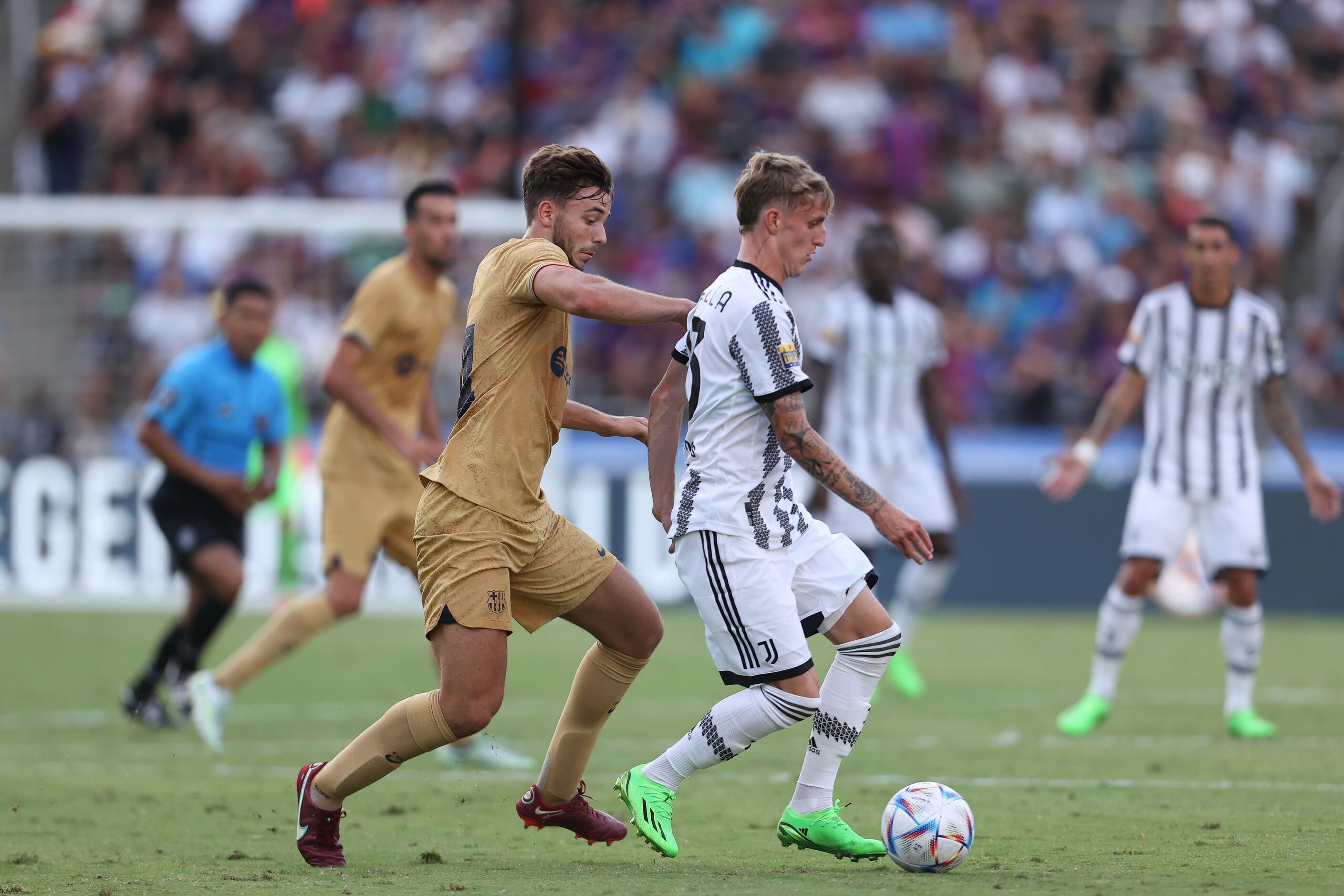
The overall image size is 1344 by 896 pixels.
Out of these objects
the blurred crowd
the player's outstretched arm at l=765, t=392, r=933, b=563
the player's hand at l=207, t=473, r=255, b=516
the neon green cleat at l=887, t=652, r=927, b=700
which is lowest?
the neon green cleat at l=887, t=652, r=927, b=700

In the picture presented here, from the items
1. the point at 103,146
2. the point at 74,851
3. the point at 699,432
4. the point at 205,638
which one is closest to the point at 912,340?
the point at 205,638

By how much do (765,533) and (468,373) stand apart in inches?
44.6

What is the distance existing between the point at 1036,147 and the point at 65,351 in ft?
36.2

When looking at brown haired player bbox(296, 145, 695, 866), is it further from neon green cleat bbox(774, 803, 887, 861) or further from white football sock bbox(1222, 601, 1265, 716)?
white football sock bbox(1222, 601, 1265, 716)

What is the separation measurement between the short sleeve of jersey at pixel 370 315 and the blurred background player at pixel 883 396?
137 inches

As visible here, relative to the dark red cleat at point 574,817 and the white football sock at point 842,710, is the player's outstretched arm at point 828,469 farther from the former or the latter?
the dark red cleat at point 574,817

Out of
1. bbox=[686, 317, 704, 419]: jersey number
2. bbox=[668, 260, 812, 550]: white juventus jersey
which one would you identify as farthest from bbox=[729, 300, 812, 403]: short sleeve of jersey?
bbox=[686, 317, 704, 419]: jersey number

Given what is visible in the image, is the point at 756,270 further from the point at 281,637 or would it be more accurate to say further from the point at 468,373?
the point at 281,637

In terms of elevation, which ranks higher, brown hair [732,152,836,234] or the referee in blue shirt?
brown hair [732,152,836,234]

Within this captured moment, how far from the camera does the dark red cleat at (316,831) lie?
5637 millimetres

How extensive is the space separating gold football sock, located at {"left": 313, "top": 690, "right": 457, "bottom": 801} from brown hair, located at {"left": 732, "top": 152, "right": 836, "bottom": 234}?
1.91 meters

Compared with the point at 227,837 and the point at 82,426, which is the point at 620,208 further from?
the point at 227,837

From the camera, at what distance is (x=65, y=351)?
56.1ft

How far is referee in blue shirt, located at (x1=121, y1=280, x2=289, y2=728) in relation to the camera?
9836 millimetres
